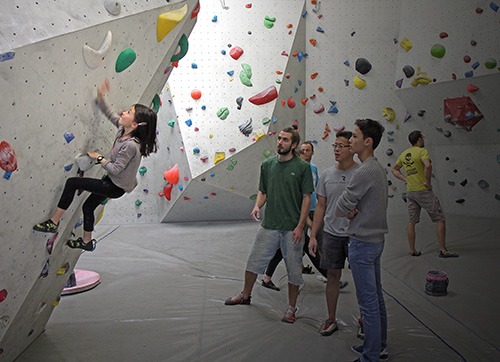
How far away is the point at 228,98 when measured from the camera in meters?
7.11

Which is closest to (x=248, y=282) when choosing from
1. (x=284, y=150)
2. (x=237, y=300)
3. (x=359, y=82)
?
(x=237, y=300)

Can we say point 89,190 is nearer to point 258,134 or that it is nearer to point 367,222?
point 367,222

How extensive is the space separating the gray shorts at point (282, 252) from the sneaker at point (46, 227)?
1.55 m

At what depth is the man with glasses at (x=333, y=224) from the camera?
3010mm

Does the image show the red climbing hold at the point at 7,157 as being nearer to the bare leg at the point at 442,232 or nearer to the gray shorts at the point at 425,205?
the gray shorts at the point at 425,205

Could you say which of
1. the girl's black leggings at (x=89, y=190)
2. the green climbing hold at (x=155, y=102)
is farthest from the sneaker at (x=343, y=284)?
the girl's black leggings at (x=89, y=190)

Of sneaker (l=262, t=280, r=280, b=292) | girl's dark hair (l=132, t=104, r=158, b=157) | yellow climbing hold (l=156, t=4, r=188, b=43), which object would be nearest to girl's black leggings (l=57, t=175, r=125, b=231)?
girl's dark hair (l=132, t=104, r=158, b=157)

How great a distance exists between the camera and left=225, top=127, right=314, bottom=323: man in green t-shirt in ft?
10.7

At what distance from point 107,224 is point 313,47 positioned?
407cm

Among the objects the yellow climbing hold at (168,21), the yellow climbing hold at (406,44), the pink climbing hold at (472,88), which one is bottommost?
the yellow climbing hold at (168,21)

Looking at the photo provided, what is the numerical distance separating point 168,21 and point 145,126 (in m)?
0.54

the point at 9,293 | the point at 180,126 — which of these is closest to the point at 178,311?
the point at 9,293

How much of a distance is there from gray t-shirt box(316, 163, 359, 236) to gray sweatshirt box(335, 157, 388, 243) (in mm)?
433

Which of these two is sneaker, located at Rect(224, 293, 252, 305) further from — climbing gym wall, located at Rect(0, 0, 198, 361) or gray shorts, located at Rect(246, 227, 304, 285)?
climbing gym wall, located at Rect(0, 0, 198, 361)
